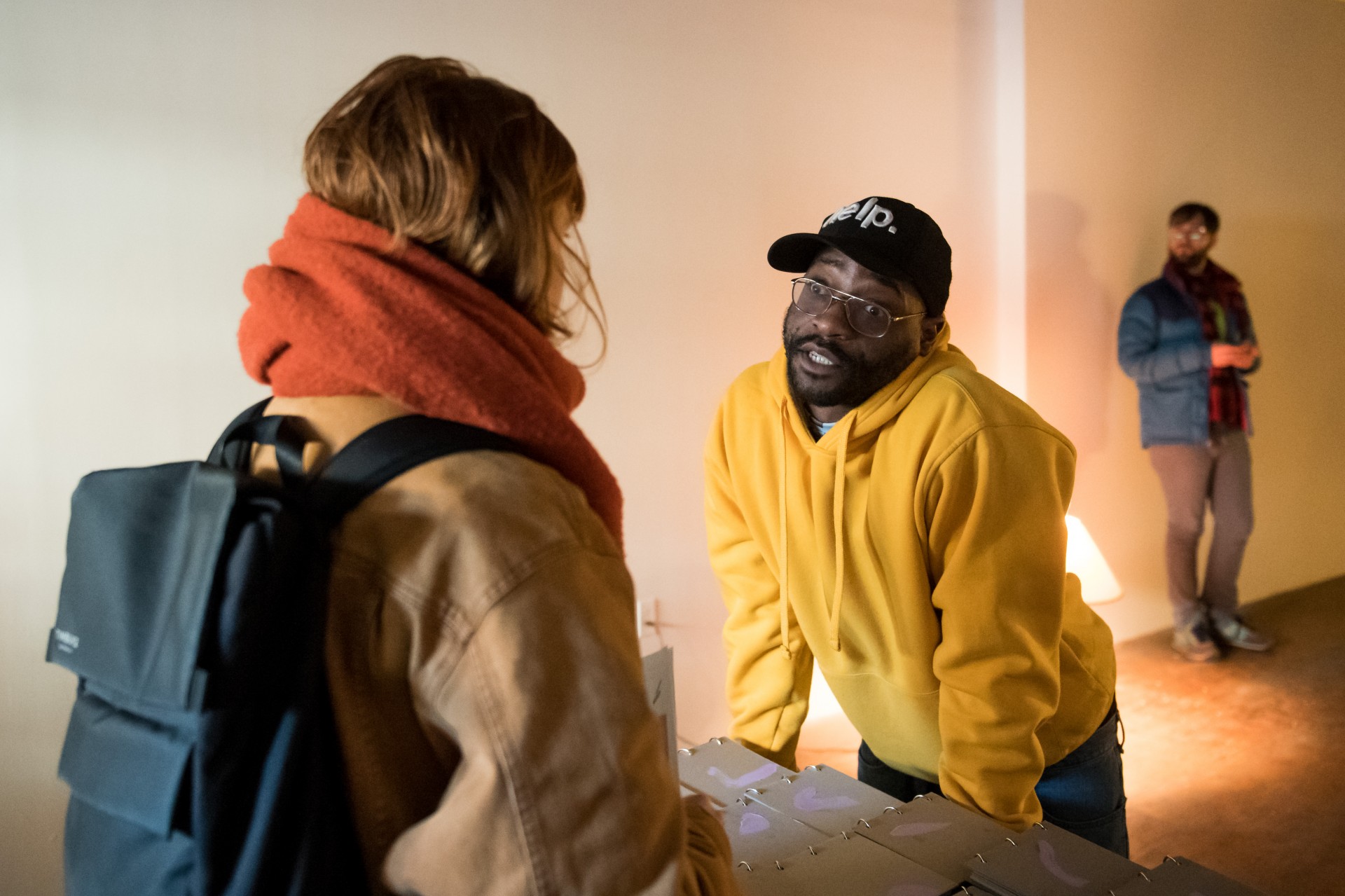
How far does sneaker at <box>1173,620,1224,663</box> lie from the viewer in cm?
370

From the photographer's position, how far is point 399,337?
0.65 m

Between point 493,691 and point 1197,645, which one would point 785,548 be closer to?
point 493,691

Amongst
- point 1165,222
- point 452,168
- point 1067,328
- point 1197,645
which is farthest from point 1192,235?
point 452,168

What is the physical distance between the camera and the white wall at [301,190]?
1.88m

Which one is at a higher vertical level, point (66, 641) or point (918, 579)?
point (66, 641)

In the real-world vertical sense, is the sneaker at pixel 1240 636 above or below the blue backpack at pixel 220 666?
below

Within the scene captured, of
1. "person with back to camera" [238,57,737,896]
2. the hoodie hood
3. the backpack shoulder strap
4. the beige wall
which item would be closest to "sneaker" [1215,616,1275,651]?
the beige wall

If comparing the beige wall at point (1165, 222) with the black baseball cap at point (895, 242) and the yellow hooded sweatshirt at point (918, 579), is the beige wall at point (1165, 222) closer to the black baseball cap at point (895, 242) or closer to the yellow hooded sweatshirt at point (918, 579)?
the black baseball cap at point (895, 242)

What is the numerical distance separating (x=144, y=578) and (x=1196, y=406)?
3700 millimetres

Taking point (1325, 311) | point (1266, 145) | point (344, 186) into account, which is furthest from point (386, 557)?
point (1325, 311)

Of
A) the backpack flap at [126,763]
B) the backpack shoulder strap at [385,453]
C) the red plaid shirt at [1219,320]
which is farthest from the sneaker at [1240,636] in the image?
the backpack flap at [126,763]

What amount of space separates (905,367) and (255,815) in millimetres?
1069

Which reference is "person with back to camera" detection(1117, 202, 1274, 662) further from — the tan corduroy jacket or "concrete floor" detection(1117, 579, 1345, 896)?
the tan corduroy jacket

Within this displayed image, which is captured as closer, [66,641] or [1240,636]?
[66,641]
